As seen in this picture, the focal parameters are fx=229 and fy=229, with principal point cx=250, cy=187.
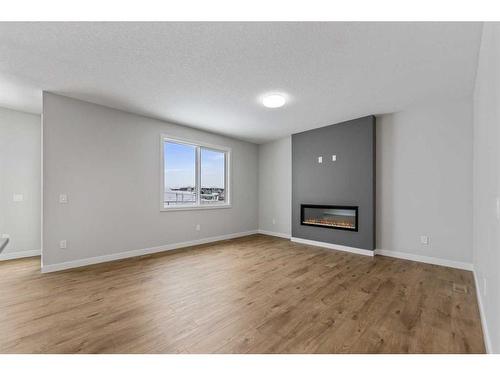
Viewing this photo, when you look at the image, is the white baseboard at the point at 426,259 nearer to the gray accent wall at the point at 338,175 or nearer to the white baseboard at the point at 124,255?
the gray accent wall at the point at 338,175

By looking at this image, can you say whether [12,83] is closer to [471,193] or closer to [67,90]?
[67,90]

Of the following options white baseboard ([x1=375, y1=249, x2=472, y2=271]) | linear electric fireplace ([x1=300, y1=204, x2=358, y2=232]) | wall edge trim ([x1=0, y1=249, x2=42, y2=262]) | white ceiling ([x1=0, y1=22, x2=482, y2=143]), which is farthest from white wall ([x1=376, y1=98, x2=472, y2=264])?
wall edge trim ([x1=0, y1=249, x2=42, y2=262])

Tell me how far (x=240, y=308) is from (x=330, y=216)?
3166 millimetres

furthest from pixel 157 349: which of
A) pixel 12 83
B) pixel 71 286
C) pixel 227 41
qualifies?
pixel 12 83

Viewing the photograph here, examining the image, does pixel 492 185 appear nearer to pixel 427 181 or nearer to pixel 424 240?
pixel 427 181

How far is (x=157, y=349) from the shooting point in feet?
5.18

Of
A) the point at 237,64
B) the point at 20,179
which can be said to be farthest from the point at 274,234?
the point at 20,179

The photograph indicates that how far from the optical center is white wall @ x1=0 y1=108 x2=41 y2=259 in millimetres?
3816

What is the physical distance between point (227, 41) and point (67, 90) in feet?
8.29

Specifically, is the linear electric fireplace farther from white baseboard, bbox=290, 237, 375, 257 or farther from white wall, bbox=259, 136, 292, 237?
white wall, bbox=259, 136, 292, 237

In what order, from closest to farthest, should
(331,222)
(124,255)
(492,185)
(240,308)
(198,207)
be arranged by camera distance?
(492,185) → (240,308) → (124,255) → (331,222) → (198,207)

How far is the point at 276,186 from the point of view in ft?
19.6

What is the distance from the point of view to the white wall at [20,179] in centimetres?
382

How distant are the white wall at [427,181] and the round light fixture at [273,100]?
2.01m
